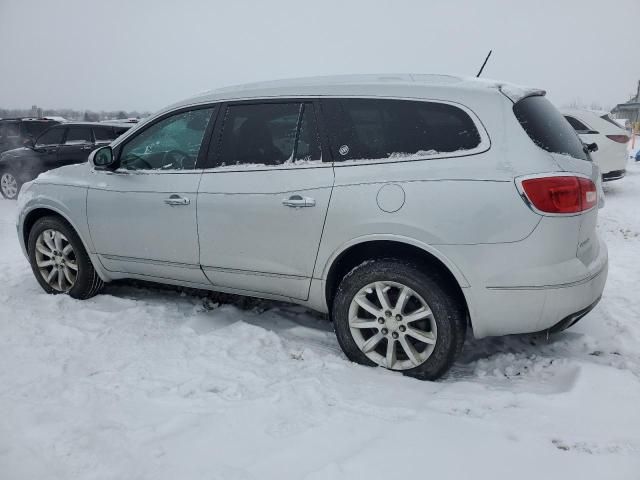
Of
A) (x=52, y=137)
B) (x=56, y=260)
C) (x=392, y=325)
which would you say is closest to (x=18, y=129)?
(x=52, y=137)

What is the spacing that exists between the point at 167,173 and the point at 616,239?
5395mm

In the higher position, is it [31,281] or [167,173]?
[167,173]

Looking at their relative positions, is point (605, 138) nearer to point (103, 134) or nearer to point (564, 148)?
point (564, 148)

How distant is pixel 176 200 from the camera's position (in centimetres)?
347

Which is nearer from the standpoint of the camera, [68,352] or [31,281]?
[68,352]

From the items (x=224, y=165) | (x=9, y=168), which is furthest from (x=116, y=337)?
(x=9, y=168)

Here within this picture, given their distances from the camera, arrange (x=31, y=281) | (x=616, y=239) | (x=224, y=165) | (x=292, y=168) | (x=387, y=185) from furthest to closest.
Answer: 1. (x=616, y=239)
2. (x=31, y=281)
3. (x=224, y=165)
4. (x=292, y=168)
5. (x=387, y=185)

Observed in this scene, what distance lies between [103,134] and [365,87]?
8977 millimetres

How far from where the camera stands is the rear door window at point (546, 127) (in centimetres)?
267

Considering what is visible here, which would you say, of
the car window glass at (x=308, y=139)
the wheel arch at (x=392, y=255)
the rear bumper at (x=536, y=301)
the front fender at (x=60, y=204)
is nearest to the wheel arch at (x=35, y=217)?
the front fender at (x=60, y=204)

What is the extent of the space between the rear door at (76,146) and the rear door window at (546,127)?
9.35 meters

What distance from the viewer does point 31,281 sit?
479 cm

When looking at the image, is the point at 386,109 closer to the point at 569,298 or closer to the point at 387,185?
the point at 387,185

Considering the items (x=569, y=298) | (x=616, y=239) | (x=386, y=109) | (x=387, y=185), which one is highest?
(x=386, y=109)
